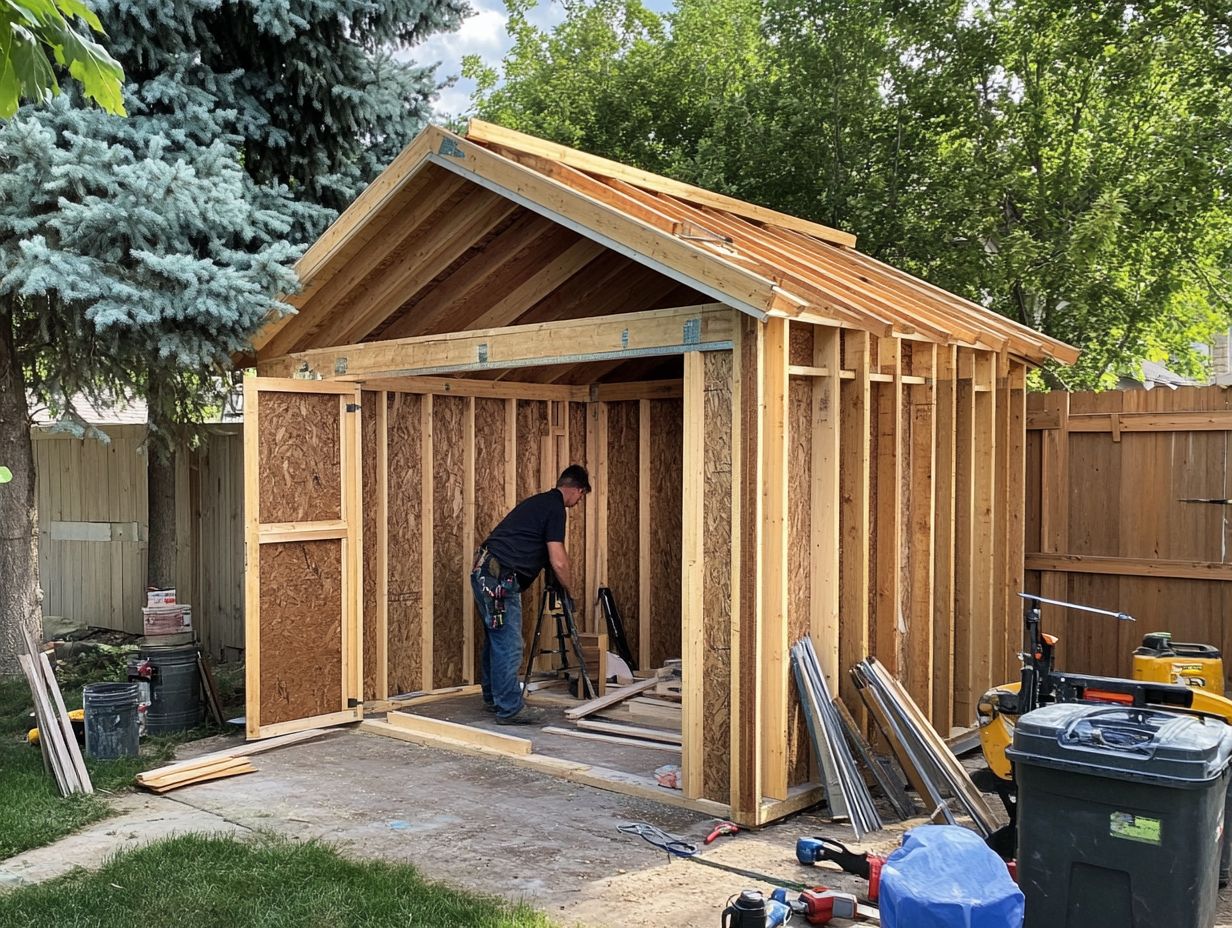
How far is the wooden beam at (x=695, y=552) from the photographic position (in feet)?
19.8

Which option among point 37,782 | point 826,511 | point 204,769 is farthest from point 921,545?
point 37,782

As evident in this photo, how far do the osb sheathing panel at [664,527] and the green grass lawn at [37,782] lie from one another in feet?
13.1

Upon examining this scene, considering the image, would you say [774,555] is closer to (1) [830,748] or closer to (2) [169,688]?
(1) [830,748]

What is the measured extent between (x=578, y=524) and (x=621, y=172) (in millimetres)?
3759

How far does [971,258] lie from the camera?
1275 centimetres

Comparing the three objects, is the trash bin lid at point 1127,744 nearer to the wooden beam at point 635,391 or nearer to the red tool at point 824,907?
the red tool at point 824,907

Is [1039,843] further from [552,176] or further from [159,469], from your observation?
[159,469]

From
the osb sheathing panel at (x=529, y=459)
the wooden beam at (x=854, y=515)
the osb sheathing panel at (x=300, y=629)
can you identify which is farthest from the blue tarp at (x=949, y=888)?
the osb sheathing panel at (x=529, y=459)

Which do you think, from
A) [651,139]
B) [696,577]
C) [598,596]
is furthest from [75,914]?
[651,139]

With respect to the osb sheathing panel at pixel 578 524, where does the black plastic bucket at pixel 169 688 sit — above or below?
below

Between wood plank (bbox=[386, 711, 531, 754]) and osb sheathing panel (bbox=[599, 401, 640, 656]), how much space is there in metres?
2.51

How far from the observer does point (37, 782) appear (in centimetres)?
639

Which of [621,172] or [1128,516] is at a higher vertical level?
[621,172]

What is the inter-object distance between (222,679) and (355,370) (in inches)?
128
